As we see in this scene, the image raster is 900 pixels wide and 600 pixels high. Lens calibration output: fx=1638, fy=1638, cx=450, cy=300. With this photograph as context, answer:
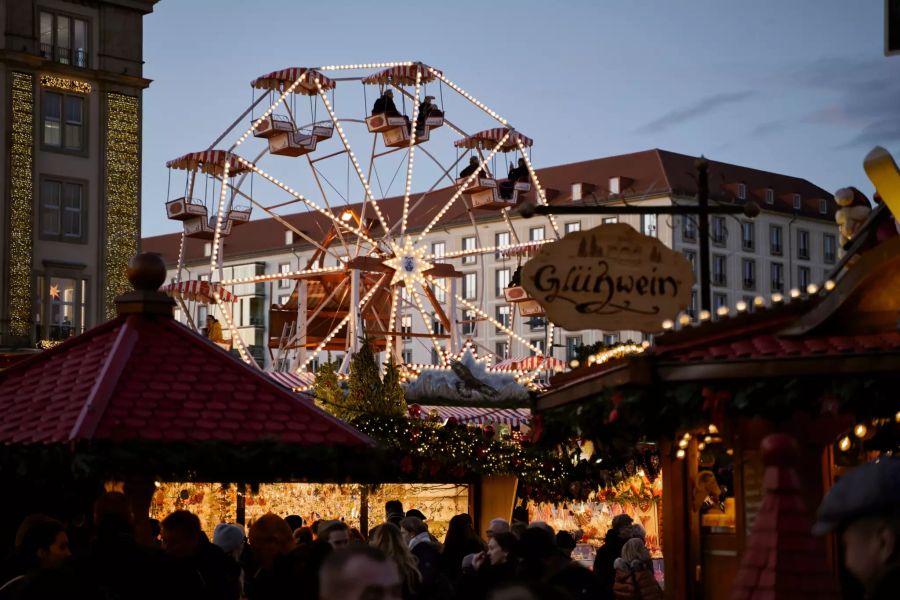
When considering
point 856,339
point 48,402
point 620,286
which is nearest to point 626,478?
point 620,286

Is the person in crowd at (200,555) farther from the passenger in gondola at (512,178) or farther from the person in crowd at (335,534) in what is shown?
the passenger in gondola at (512,178)

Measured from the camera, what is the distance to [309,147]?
128 feet

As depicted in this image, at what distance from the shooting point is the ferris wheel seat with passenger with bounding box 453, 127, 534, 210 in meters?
42.7

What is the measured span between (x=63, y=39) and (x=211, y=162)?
14.6ft

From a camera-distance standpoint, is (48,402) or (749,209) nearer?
(48,402)

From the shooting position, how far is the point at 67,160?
124ft

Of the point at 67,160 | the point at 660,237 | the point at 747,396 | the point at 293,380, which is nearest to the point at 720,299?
the point at 660,237

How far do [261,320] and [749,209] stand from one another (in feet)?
298

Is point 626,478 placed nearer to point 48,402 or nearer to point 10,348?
point 48,402

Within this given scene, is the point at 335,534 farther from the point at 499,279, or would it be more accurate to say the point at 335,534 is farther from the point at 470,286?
the point at 470,286

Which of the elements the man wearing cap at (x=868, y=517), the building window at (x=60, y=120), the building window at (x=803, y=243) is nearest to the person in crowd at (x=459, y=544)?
the man wearing cap at (x=868, y=517)

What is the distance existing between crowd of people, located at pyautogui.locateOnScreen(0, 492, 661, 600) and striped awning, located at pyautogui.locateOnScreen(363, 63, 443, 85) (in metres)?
29.1

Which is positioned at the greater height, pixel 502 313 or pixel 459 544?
pixel 502 313

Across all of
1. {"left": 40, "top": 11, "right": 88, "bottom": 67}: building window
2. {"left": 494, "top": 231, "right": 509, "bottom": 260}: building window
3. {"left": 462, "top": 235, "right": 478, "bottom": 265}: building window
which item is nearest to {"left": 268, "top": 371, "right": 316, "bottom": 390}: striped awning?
{"left": 40, "top": 11, "right": 88, "bottom": 67}: building window
